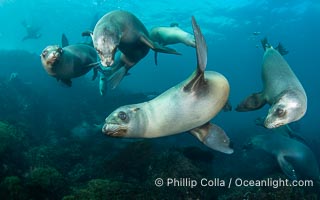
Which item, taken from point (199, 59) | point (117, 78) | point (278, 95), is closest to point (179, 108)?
point (199, 59)

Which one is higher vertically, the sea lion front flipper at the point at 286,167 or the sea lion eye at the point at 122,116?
the sea lion eye at the point at 122,116

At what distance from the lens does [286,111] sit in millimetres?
3693

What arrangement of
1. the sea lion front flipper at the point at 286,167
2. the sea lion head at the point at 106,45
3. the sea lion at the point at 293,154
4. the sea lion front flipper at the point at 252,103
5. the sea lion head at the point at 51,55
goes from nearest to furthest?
1. the sea lion head at the point at 106,45
2. the sea lion front flipper at the point at 252,103
3. the sea lion head at the point at 51,55
4. the sea lion front flipper at the point at 286,167
5. the sea lion at the point at 293,154

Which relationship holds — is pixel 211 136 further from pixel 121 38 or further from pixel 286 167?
pixel 286 167

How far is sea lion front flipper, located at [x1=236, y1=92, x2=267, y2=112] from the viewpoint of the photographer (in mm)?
4863

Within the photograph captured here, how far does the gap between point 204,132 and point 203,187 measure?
96cm

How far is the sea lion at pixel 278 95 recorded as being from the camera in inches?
146

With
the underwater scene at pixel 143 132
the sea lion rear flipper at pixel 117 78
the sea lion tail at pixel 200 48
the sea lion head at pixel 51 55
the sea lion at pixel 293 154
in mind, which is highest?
the sea lion head at pixel 51 55

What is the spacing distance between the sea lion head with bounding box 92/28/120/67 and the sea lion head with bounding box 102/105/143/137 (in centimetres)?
79

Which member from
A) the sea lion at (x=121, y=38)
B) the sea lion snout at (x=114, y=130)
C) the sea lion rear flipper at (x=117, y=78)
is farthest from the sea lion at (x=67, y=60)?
the sea lion snout at (x=114, y=130)

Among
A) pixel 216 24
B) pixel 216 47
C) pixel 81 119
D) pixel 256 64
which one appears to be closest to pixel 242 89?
pixel 256 64

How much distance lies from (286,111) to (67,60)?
3782mm

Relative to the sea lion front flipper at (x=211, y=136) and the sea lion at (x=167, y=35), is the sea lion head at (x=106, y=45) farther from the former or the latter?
the sea lion at (x=167, y=35)

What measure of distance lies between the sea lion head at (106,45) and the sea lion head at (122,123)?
790 millimetres
